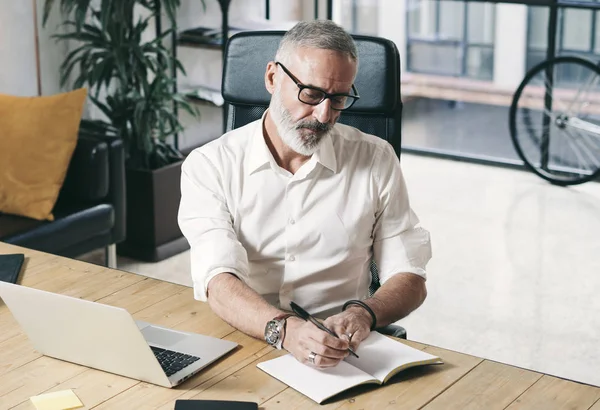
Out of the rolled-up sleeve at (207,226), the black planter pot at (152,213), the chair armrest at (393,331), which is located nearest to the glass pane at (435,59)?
the black planter pot at (152,213)

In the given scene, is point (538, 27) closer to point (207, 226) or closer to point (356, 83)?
point (356, 83)

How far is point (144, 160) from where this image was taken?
423 centimetres

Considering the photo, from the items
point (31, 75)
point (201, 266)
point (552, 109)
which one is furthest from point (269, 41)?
point (552, 109)

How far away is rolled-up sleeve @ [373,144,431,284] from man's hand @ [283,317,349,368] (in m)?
0.41

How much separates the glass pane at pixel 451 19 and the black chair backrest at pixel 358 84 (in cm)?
323

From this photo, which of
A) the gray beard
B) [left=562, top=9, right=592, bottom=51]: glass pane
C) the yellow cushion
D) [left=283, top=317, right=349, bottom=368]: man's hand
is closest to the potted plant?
the yellow cushion

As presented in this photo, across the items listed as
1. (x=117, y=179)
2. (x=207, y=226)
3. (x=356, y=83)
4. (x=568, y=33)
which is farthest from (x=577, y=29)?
(x=207, y=226)

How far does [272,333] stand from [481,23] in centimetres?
392

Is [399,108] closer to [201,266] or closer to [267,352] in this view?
[201,266]

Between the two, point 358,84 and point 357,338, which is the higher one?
point 358,84

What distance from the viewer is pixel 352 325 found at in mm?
1891

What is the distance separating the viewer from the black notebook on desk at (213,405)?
165 centimetres

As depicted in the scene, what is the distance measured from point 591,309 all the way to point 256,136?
1.93m

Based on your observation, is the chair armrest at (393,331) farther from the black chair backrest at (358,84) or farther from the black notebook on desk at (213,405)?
the black notebook on desk at (213,405)
